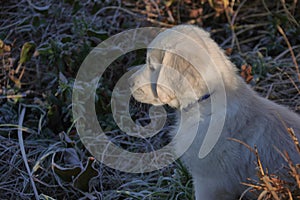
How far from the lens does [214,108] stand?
2.57 m

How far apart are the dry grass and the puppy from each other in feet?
0.58

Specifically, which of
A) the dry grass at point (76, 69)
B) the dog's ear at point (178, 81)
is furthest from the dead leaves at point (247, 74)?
the dog's ear at point (178, 81)

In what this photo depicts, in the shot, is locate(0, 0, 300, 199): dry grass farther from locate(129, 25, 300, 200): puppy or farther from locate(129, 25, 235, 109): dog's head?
locate(129, 25, 235, 109): dog's head

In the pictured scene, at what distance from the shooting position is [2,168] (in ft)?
11.6

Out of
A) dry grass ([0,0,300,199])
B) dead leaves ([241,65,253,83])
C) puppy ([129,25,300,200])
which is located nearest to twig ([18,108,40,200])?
dry grass ([0,0,300,199])

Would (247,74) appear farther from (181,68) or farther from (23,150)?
(23,150)

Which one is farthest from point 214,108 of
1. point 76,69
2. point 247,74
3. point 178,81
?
point 76,69

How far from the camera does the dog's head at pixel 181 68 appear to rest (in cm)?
244

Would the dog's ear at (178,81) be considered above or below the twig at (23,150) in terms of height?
above

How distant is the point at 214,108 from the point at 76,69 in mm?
1777

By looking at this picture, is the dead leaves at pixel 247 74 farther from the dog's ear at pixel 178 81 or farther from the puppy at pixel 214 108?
the dog's ear at pixel 178 81

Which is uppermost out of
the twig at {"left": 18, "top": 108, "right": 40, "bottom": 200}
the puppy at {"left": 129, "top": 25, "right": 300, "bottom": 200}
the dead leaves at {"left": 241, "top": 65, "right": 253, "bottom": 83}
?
the puppy at {"left": 129, "top": 25, "right": 300, "bottom": 200}

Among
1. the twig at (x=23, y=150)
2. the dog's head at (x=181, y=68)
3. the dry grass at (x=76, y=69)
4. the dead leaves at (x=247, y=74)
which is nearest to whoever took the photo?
the dog's head at (x=181, y=68)

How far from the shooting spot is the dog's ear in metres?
2.44
